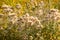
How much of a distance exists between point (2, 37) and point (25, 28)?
19.6 inches

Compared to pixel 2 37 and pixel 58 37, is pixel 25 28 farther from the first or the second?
pixel 58 37

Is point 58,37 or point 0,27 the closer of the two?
point 0,27

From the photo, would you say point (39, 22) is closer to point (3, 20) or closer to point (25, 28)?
point (25, 28)

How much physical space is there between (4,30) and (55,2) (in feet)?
9.02

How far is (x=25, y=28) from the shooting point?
4.89 meters

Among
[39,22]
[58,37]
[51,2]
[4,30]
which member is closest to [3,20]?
[4,30]

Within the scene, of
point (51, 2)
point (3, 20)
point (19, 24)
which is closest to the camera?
point (19, 24)

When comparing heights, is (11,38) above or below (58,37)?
above

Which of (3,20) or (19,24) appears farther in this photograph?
(3,20)

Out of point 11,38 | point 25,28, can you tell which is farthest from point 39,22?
point 11,38

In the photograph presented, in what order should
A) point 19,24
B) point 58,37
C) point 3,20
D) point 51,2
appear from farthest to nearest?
1. point 51,2
2. point 58,37
3. point 3,20
4. point 19,24

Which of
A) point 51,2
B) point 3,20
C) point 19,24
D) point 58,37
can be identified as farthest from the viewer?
point 51,2

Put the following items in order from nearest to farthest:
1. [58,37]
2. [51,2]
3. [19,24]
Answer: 1. [19,24]
2. [58,37]
3. [51,2]

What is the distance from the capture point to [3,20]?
5207 millimetres
